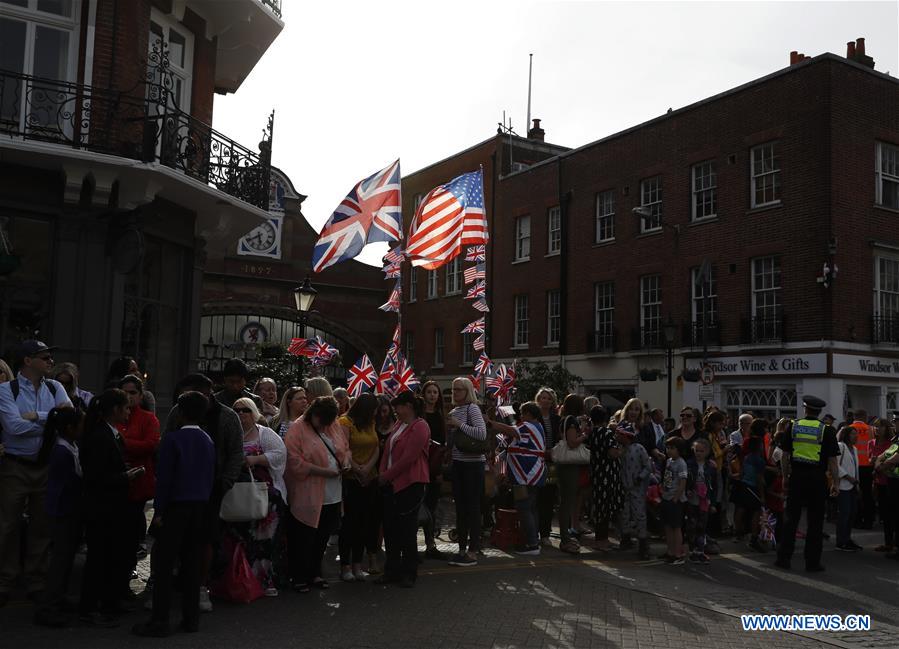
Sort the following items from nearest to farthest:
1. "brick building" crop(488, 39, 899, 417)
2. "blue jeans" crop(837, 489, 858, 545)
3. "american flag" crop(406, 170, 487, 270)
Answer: "blue jeans" crop(837, 489, 858, 545) < "american flag" crop(406, 170, 487, 270) < "brick building" crop(488, 39, 899, 417)

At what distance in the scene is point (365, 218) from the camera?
1648 centimetres

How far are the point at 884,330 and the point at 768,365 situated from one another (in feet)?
10.5

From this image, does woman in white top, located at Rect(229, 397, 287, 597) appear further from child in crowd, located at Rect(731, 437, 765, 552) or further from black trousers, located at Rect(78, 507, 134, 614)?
child in crowd, located at Rect(731, 437, 765, 552)

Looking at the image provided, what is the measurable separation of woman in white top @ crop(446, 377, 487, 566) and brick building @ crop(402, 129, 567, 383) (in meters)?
24.8

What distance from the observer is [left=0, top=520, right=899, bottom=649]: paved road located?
6.31 m

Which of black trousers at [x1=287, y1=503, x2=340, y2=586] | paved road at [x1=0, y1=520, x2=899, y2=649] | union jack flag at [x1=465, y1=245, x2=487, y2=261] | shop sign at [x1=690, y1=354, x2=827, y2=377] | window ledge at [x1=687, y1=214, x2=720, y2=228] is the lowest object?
paved road at [x1=0, y1=520, x2=899, y2=649]

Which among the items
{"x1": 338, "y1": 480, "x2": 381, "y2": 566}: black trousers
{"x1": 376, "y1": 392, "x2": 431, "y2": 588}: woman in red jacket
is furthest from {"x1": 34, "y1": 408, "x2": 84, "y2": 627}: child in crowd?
{"x1": 376, "y1": 392, "x2": 431, "y2": 588}: woman in red jacket

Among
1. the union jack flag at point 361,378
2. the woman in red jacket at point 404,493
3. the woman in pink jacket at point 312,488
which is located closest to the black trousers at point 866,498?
the union jack flag at point 361,378

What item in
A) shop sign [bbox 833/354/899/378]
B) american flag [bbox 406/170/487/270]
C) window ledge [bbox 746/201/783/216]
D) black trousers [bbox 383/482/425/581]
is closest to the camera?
black trousers [bbox 383/482/425/581]

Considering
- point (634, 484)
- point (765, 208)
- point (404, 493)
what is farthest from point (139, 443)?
point (765, 208)

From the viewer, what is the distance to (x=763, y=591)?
868 centimetres

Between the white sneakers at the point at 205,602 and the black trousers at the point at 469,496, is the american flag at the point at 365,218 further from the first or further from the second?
the white sneakers at the point at 205,602

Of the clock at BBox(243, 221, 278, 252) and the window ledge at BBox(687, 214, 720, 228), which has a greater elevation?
the clock at BBox(243, 221, 278, 252)

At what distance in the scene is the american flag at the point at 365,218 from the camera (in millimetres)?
16281
